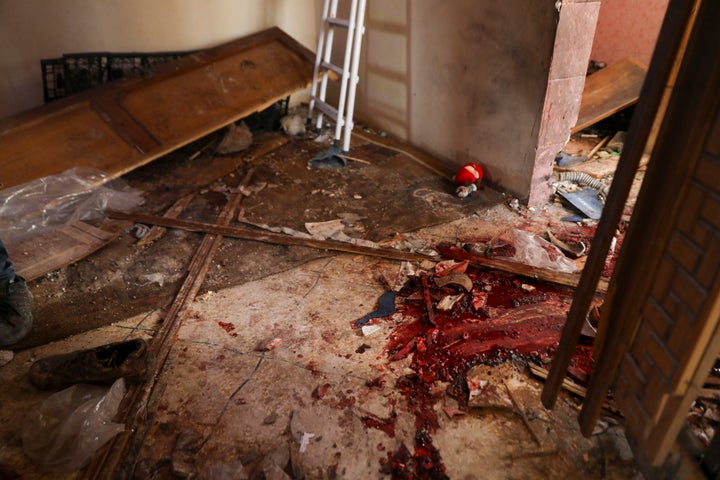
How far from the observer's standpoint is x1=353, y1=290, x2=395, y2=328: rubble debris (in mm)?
2549

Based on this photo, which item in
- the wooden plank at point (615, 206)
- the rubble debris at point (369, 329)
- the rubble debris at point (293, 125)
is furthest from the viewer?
the rubble debris at point (293, 125)

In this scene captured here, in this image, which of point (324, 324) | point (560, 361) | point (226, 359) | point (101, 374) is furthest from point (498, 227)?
point (101, 374)

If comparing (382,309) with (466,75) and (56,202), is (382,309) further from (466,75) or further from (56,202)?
(56,202)

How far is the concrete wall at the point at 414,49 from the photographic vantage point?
3.41 meters

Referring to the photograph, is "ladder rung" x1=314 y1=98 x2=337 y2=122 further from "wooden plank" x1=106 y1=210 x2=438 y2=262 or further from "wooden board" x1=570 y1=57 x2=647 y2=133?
"wooden board" x1=570 y1=57 x2=647 y2=133

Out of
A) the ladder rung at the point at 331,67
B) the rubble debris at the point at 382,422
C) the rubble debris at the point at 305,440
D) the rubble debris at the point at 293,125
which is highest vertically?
the ladder rung at the point at 331,67

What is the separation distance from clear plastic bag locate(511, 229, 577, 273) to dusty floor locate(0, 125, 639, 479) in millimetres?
257

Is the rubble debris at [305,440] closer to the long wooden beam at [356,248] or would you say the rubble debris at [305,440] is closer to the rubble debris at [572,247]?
the long wooden beam at [356,248]

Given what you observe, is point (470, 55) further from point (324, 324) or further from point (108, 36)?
point (108, 36)

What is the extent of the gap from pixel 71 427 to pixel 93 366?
265mm

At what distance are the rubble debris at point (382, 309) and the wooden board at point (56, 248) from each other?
1872mm

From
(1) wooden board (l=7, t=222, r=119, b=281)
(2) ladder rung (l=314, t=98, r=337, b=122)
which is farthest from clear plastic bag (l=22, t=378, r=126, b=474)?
(2) ladder rung (l=314, t=98, r=337, b=122)

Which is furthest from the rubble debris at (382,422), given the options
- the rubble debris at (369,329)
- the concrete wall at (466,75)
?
the concrete wall at (466,75)

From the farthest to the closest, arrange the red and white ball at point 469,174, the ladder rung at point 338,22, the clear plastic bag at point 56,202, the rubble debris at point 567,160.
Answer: the rubble debris at point 567,160 < the ladder rung at point 338,22 < the red and white ball at point 469,174 < the clear plastic bag at point 56,202
